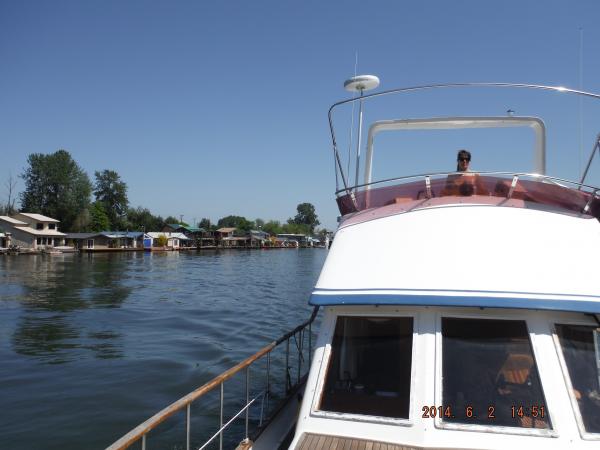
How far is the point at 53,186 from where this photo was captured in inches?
3346

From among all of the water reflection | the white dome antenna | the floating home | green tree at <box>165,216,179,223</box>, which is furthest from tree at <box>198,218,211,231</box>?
the white dome antenna

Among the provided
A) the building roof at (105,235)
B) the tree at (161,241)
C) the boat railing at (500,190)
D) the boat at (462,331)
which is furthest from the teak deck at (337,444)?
the tree at (161,241)

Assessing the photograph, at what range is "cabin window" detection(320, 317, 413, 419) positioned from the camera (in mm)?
3455

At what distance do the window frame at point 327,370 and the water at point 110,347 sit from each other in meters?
5.20

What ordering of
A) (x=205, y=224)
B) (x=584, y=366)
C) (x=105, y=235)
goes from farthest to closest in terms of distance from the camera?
(x=205, y=224)
(x=105, y=235)
(x=584, y=366)

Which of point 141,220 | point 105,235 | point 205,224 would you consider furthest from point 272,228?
point 105,235

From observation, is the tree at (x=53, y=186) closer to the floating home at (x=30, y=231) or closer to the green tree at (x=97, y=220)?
the green tree at (x=97, y=220)

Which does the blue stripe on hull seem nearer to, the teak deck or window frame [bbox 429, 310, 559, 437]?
window frame [bbox 429, 310, 559, 437]

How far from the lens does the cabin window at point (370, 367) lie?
346 cm

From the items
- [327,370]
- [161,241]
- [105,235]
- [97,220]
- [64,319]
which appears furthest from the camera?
[97,220]

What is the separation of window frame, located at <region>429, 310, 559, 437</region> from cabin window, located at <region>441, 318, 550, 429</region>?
26 mm

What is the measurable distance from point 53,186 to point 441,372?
95490 millimetres

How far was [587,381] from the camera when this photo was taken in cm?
325

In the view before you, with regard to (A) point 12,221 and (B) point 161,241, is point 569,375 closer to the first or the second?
(A) point 12,221
